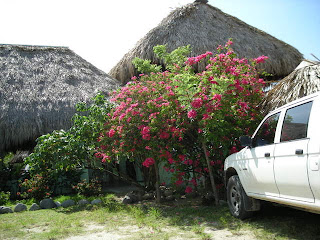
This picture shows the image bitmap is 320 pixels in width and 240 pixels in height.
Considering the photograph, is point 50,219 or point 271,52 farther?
point 271,52

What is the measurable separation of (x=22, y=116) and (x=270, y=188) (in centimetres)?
850

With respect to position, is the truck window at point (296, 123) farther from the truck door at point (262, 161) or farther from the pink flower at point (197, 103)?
the pink flower at point (197, 103)

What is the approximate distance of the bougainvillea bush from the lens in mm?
5723

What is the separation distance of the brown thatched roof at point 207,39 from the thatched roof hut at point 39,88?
1.98 metres

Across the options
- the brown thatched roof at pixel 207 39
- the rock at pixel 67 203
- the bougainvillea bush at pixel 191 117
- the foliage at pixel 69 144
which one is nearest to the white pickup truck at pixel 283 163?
the bougainvillea bush at pixel 191 117

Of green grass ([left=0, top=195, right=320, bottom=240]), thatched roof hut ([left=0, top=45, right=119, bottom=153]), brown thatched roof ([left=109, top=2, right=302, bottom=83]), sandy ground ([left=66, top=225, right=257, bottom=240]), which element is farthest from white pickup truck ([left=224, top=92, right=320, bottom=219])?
brown thatched roof ([left=109, top=2, right=302, bottom=83])

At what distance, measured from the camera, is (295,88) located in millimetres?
6090

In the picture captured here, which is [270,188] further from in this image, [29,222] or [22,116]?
[22,116]

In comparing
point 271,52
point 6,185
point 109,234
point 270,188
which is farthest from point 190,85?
point 271,52

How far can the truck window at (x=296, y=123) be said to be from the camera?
10.9 ft

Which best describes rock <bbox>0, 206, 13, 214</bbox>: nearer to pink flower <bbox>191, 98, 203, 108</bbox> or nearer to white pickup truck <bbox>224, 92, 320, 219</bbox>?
pink flower <bbox>191, 98, 203, 108</bbox>

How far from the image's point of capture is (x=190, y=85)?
5.52m

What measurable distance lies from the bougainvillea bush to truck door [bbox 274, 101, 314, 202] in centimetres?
190

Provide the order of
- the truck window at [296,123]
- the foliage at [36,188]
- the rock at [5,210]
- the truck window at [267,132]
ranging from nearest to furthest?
the truck window at [296,123] → the truck window at [267,132] → the rock at [5,210] → the foliage at [36,188]
